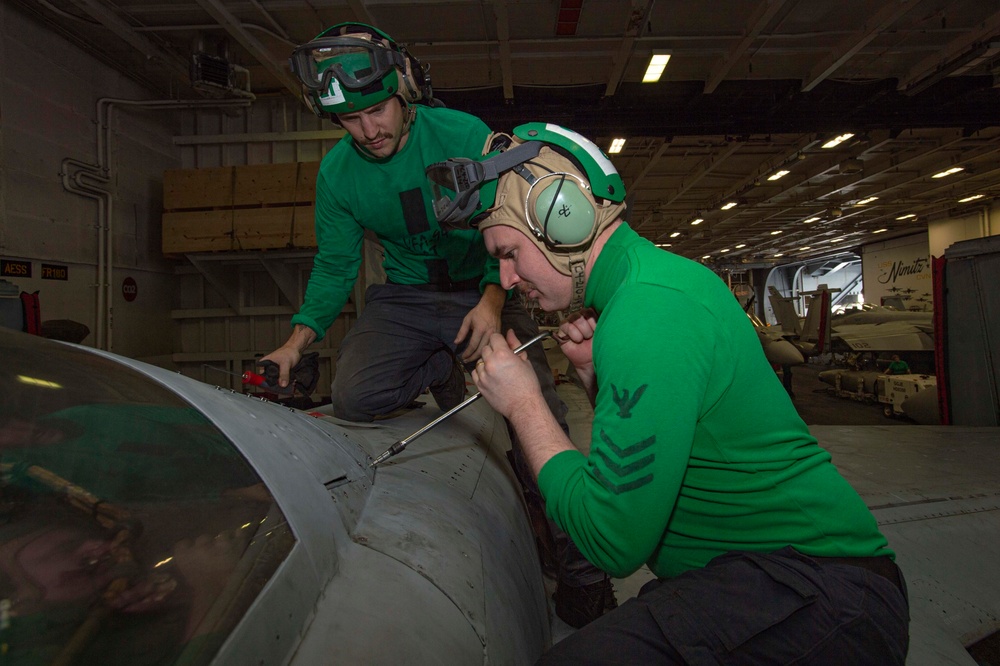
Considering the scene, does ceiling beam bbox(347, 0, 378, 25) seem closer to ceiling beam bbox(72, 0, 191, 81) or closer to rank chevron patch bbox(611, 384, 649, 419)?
ceiling beam bbox(72, 0, 191, 81)

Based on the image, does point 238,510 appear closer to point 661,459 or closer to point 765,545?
point 661,459

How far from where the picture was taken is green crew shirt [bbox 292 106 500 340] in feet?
8.06

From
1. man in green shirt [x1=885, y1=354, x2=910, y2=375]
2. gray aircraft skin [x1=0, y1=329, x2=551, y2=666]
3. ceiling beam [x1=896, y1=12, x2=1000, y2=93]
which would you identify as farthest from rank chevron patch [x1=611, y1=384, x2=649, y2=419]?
man in green shirt [x1=885, y1=354, x2=910, y2=375]

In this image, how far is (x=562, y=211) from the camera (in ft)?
4.08

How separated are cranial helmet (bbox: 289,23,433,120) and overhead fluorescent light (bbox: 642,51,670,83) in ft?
19.8

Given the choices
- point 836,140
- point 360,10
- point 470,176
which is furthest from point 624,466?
point 836,140

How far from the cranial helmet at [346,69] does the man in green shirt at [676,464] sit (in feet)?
3.05

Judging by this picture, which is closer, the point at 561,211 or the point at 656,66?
the point at 561,211

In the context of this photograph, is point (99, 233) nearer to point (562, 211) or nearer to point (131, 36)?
point (131, 36)

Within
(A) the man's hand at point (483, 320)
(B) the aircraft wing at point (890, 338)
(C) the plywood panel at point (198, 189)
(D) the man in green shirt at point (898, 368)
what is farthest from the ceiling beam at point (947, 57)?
(C) the plywood panel at point (198, 189)

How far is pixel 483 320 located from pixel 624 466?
1.32m

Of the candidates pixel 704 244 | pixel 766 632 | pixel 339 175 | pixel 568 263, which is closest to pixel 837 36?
Result: pixel 339 175

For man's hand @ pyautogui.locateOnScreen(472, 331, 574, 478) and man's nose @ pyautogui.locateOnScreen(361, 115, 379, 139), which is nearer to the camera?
man's hand @ pyautogui.locateOnScreen(472, 331, 574, 478)

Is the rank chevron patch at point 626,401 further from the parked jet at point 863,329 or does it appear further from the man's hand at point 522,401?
the parked jet at point 863,329
